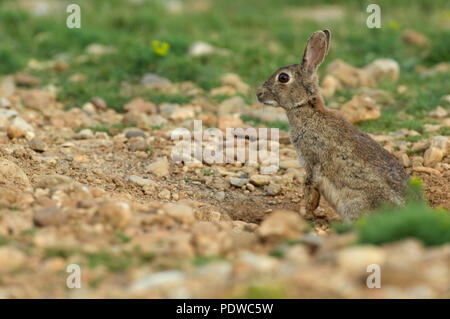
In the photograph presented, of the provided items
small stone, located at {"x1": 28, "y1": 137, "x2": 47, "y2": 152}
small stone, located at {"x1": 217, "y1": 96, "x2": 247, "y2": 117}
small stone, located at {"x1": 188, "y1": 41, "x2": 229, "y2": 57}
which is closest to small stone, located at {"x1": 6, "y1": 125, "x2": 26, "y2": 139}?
small stone, located at {"x1": 28, "y1": 137, "x2": 47, "y2": 152}

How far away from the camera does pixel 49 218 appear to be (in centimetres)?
473

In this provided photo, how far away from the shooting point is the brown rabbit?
613 centimetres

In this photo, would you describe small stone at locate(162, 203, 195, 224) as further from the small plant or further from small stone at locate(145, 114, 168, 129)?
small stone at locate(145, 114, 168, 129)

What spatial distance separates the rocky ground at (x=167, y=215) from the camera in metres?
3.87

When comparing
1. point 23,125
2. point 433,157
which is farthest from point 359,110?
point 23,125

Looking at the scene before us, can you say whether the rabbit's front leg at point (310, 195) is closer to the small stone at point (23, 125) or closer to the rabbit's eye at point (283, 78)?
the rabbit's eye at point (283, 78)

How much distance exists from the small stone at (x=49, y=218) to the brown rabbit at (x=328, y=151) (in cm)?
257

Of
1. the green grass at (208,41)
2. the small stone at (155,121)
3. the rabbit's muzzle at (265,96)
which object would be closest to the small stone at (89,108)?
the green grass at (208,41)

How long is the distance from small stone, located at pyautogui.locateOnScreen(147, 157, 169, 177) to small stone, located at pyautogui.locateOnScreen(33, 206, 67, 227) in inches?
99.3

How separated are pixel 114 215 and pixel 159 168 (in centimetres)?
261

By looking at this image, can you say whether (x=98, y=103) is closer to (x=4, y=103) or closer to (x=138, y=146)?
(x=4, y=103)

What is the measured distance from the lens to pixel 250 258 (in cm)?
410
